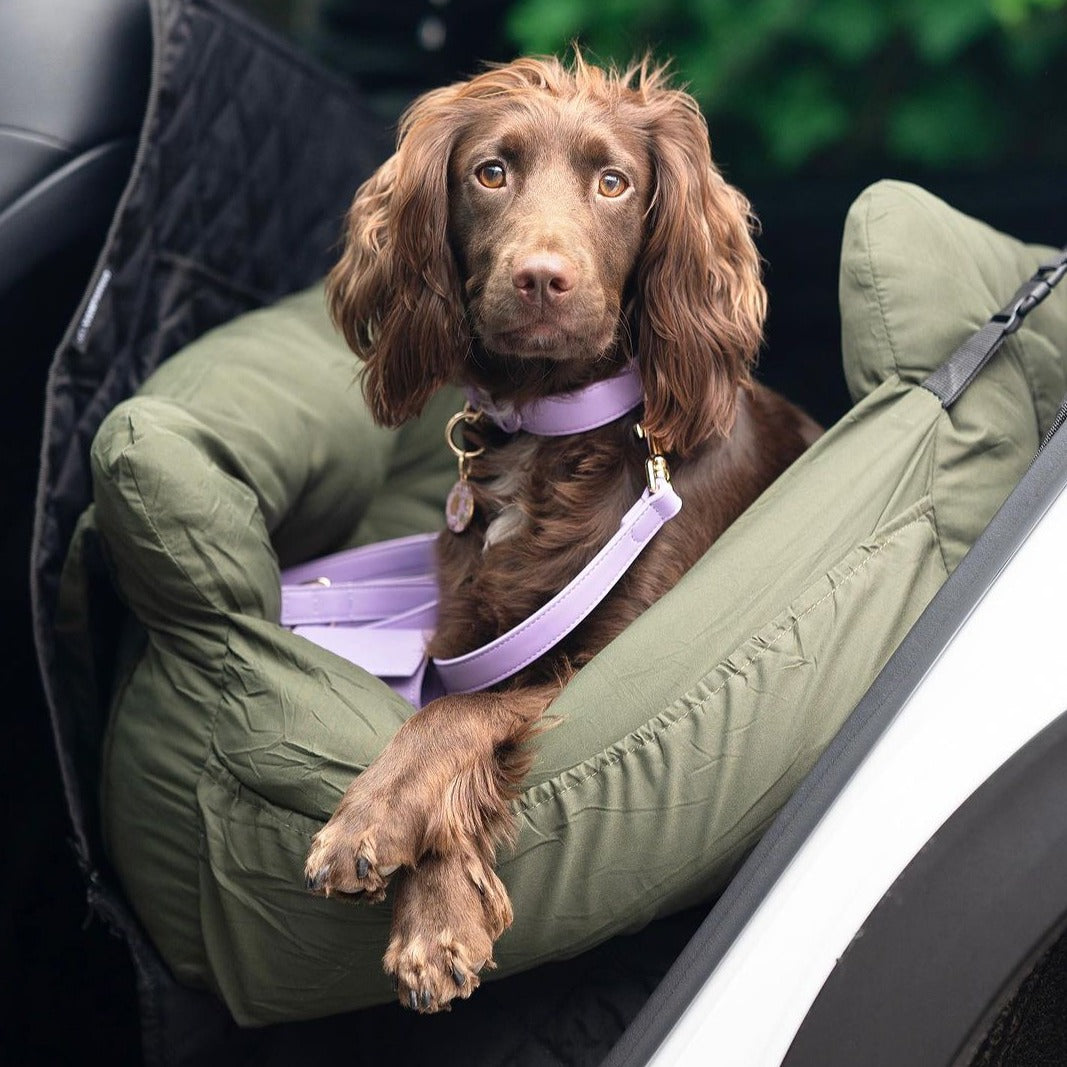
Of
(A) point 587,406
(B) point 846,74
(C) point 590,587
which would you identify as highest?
(B) point 846,74

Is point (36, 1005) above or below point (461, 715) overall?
below

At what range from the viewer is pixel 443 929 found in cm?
137

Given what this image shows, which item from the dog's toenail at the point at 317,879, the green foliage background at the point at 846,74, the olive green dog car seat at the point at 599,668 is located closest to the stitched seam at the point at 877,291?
the olive green dog car seat at the point at 599,668

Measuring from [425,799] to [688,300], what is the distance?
A: 2.69 ft

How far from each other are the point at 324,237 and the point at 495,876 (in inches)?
70.6

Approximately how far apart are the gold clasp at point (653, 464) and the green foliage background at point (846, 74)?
111cm

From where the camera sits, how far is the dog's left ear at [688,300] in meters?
1.81

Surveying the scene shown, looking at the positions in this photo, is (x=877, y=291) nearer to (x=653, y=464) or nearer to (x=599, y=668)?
(x=653, y=464)

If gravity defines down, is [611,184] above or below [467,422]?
above

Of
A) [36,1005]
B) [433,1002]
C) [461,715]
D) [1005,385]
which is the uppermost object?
[1005,385]

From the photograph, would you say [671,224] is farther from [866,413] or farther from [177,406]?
[177,406]

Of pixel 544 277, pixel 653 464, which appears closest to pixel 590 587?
pixel 653 464

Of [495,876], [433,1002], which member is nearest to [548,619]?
[495,876]

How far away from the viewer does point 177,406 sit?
1931mm
